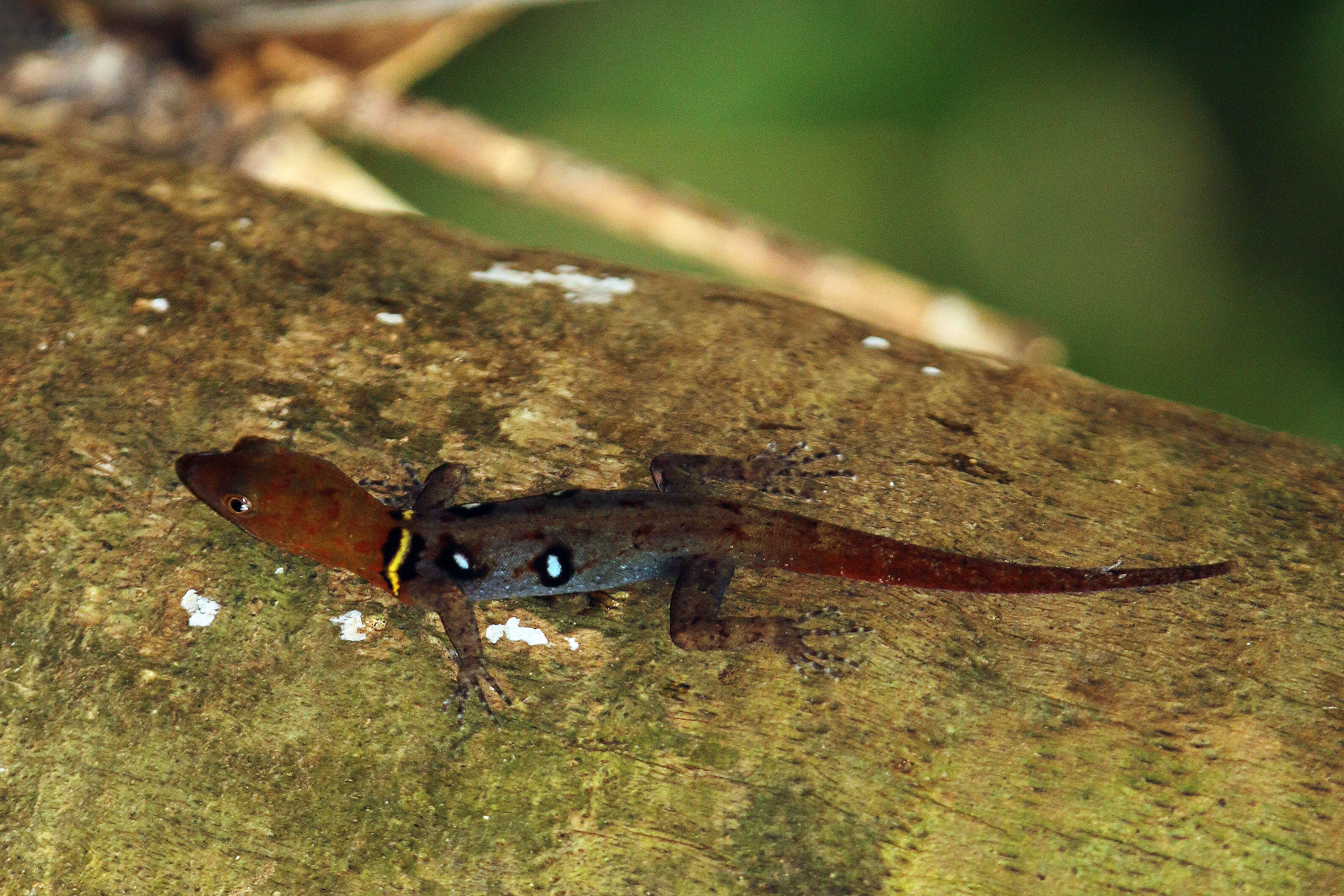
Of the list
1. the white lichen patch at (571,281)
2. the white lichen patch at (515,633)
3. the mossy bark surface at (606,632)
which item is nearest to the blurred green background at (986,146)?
the white lichen patch at (571,281)

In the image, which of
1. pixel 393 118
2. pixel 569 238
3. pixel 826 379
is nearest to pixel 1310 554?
pixel 826 379

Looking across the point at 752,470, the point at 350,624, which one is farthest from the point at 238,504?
the point at 752,470

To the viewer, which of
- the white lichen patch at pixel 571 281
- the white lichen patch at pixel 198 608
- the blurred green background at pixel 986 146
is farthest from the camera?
the blurred green background at pixel 986 146

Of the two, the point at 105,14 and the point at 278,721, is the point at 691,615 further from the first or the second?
the point at 105,14

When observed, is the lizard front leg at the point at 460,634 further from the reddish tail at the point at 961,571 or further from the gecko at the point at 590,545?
the reddish tail at the point at 961,571

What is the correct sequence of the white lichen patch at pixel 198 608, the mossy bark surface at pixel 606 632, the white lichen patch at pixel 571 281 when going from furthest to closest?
the white lichen patch at pixel 571 281, the white lichen patch at pixel 198 608, the mossy bark surface at pixel 606 632

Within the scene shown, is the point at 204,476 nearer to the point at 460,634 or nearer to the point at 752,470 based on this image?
the point at 460,634

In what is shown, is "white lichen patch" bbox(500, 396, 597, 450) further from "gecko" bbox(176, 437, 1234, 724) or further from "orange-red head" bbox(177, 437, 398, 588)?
"orange-red head" bbox(177, 437, 398, 588)
